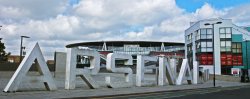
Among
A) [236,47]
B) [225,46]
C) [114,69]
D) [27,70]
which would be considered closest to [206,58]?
[225,46]

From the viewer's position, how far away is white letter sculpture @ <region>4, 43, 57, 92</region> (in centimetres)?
2120

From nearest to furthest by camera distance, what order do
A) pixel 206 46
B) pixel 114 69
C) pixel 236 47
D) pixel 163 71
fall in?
pixel 114 69 → pixel 163 71 → pixel 206 46 → pixel 236 47

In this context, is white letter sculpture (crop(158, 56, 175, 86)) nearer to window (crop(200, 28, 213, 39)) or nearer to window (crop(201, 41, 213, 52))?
window (crop(201, 41, 213, 52))

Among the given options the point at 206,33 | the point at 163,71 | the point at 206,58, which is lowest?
the point at 163,71

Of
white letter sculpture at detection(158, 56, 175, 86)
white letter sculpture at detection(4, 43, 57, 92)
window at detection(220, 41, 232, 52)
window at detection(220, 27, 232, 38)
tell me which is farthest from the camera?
window at detection(220, 41, 232, 52)

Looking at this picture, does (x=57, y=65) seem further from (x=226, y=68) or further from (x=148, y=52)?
(x=148, y=52)

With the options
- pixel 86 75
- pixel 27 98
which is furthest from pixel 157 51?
pixel 27 98

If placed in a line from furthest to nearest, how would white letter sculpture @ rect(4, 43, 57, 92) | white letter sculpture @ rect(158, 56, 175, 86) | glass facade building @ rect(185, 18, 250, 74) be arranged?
glass facade building @ rect(185, 18, 250, 74) < white letter sculpture @ rect(158, 56, 175, 86) < white letter sculpture @ rect(4, 43, 57, 92)

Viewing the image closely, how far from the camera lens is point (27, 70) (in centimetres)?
2238

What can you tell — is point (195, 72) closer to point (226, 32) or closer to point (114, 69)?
point (114, 69)

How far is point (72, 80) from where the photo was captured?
25.6 m

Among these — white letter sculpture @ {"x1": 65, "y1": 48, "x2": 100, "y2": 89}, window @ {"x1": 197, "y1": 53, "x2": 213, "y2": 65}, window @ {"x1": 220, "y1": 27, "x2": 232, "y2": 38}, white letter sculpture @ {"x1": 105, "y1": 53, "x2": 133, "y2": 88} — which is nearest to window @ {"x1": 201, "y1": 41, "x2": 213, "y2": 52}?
window @ {"x1": 197, "y1": 53, "x2": 213, "y2": 65}

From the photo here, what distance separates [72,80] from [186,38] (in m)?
71.2

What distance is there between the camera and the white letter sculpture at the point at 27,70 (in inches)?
835
